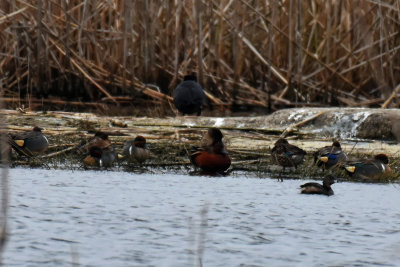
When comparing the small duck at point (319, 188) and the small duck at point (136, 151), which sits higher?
the small duck at point (136, 151)

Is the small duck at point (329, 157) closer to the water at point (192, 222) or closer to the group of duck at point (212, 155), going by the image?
the group of duck at point (212, 155)

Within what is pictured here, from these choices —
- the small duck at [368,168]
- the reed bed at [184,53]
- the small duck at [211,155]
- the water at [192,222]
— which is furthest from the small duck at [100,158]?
the reed bed at [184,53]

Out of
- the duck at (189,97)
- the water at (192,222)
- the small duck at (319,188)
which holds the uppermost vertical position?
the duck at (189,97)

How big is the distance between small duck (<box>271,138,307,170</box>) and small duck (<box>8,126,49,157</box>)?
162cm

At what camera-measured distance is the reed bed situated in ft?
31.3

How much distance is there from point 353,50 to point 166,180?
163 inches

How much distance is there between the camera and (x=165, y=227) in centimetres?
375

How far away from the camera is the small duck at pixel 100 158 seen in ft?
18.9

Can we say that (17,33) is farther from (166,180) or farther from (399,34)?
(166,180)

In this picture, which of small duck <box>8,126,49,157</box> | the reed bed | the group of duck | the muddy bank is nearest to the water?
the group of duck

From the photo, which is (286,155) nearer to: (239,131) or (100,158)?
(100,158)

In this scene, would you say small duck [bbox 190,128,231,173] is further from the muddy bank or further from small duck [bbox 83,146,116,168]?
small duck [bbox 83,146,116,168]

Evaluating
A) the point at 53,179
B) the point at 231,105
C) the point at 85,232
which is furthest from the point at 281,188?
the point at 231,105

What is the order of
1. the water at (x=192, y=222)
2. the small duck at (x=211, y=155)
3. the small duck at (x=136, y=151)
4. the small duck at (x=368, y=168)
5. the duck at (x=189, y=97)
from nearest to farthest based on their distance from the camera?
the water at (x=192, y=222) < the small duck at (x=368, y=168) < the small duck at (x=211, y=155) < the small duck at (x=136, y=151) < the duck at (x=189, y=97)
